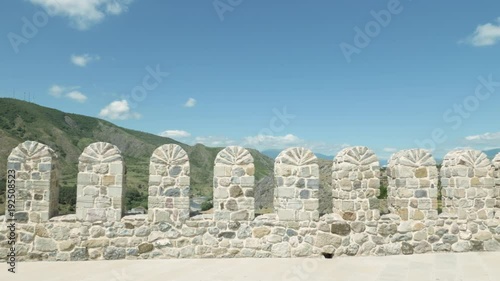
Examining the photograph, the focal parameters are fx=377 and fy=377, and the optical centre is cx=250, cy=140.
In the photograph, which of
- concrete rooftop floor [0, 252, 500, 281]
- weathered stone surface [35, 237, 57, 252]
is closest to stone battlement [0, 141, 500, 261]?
weathered stone surface [35, 237, 57, 252]

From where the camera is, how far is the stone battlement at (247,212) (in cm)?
808

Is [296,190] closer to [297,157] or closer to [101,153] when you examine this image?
[297,157]

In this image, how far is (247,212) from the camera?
27.8 feet

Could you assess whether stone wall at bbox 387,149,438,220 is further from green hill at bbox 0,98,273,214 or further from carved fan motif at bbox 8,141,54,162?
green hill at bbox 0,98,273,214

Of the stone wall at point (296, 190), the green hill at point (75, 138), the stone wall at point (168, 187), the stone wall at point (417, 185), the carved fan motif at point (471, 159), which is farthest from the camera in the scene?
the green hill at point (75, 138)

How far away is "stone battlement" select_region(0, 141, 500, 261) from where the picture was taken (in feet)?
26.5

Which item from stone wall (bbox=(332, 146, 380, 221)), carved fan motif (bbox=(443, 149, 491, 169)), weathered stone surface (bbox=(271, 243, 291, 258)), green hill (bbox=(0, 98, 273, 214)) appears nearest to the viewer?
weathered stone surface (bbox=(271, 243, 291, 258))

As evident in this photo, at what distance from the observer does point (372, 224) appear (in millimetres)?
8695

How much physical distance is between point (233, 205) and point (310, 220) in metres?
1.78

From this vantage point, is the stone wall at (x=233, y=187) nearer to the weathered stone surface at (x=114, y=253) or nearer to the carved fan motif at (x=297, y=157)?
the carved fan motif at (x=297, y=157)

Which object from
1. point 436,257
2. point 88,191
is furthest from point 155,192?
point 436,257

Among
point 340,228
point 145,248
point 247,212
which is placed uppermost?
point 247,212

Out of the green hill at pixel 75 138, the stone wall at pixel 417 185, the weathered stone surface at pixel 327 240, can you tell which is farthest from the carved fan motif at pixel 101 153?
the green hill at pixel 75 138

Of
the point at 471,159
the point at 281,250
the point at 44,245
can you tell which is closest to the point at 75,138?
the point at 44,245
